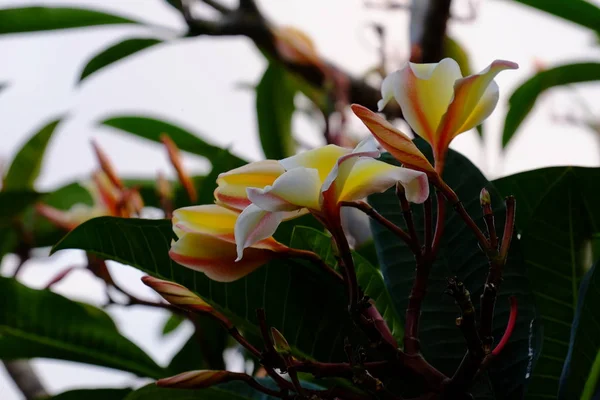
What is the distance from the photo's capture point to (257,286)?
44cm

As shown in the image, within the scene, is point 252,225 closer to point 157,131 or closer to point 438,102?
point 438,102

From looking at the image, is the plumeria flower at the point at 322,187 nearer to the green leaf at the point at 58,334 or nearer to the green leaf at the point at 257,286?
the green leaf at the point at 257,286

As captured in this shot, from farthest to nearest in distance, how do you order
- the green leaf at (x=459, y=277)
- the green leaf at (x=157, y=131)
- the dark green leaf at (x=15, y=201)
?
1. the green leaf at (x=157, y=131)
2. the dark green leaf at (x=15, y=201)
3. the green leaf at (x=459, y=277)

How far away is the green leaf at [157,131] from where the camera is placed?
3.73 feet

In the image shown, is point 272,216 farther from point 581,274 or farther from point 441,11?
point 441,11

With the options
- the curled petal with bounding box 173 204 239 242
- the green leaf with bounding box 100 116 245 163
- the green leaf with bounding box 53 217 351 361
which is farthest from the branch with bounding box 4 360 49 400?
the curled petal with bounding box 173 204 239 242

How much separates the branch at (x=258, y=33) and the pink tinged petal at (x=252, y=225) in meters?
0.73

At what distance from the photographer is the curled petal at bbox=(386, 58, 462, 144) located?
1.13ft

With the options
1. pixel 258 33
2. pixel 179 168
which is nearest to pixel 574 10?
pixel 258 33

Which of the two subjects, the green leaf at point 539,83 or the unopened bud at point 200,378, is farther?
the green leaf at point 539,83

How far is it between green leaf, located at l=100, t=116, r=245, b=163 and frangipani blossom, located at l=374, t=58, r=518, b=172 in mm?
787

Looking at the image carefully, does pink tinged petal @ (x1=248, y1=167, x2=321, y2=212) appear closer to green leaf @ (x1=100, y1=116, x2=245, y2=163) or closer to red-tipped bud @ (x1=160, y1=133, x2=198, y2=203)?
red-tipped bud @ (x1=160, y1=133, x2=198, y2=203)

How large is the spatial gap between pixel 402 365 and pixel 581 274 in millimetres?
180

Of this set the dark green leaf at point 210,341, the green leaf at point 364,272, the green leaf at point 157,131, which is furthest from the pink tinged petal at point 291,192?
the green leaf at point 157,131
